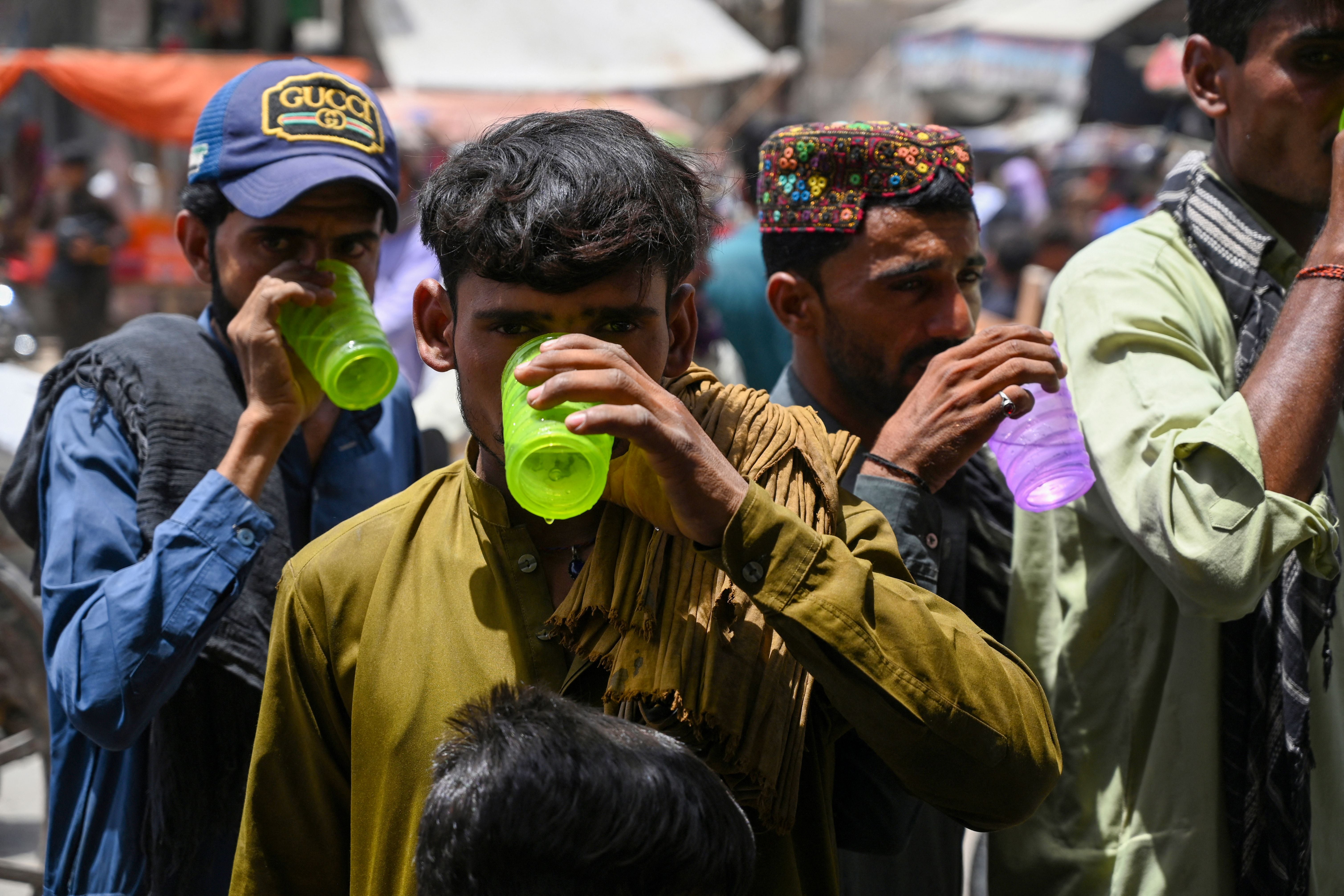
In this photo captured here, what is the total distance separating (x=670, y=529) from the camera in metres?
1.45

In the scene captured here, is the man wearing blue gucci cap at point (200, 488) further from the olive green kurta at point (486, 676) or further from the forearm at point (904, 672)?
the forearm at point (904, 672)

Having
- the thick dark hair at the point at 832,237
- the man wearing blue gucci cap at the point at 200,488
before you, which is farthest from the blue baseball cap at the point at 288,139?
the thick dark hair at the point at 832,237

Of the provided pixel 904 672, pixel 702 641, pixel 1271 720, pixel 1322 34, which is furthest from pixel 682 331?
pixel 1322 34

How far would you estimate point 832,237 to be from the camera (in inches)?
93.4

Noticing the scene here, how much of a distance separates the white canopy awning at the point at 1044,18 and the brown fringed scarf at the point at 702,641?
1067cm

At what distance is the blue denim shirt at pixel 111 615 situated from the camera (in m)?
1.90

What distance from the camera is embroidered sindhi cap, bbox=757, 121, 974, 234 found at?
2303 millimetres

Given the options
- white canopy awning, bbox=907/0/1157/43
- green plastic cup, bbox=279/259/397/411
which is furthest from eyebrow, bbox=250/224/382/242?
white canopy awning, bbox=907/0/1157/43

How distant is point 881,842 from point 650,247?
2.80 feet

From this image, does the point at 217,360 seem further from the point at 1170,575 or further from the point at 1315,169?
the point at 1315,169

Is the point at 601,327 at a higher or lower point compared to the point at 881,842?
higher

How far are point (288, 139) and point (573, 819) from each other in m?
1.48

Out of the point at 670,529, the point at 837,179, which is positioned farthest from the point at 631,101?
the point at 670,529

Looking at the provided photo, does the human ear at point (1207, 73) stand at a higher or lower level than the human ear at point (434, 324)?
higher
